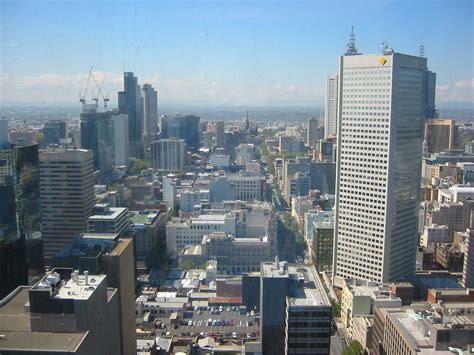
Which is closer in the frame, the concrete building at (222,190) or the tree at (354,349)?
the tree at (354,349)

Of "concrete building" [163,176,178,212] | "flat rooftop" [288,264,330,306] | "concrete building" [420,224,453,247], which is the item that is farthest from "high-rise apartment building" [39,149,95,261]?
"concrete building" [420,224,453,247]

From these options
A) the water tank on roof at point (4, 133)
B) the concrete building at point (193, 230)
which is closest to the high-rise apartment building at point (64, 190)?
the concrete building at point (193, 230)

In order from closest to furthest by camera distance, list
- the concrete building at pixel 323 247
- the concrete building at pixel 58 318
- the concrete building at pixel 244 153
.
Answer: the concrete building at pixel 58 318 → the concrete building at pixel 323 247 → the concrete building at pixel 244 153

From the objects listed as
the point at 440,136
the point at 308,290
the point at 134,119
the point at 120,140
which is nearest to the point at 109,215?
the point at 308,290

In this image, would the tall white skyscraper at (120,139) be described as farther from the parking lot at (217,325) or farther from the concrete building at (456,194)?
the concrete building at (456,194)

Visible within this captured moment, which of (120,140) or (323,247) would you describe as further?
(120,140)

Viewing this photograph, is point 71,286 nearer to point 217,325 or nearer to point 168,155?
point 217,325

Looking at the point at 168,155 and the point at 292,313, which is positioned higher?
the point at 168,155
